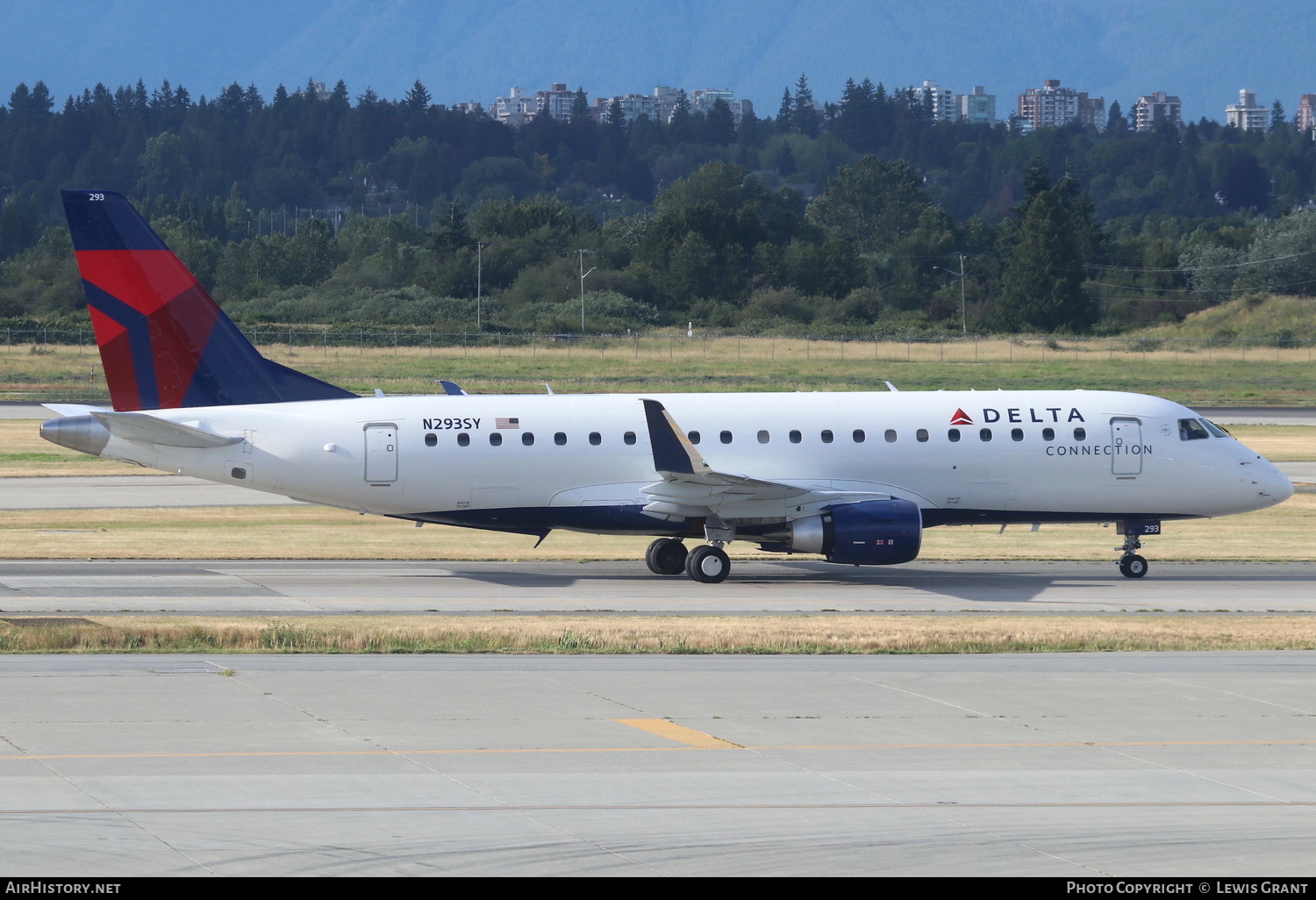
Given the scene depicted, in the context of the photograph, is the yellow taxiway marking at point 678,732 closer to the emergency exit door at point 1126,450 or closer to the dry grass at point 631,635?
the dry grass at point 631,635

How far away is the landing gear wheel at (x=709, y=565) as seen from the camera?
100ft

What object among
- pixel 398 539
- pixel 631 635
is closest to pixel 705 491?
pixel 631 635

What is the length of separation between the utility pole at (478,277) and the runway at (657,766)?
103537 mm

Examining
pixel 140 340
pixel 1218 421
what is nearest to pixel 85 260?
pixel 140 340

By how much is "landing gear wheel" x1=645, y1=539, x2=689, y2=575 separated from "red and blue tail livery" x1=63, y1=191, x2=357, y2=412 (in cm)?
830

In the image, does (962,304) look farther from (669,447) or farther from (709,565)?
(669,447)

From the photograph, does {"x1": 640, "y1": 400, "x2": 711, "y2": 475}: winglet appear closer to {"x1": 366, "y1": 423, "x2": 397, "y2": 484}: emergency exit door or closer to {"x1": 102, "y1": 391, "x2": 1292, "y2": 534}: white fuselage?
{"x1": 102, "y1": 391, "x2": 1292, "y2": 534}: white fuselage

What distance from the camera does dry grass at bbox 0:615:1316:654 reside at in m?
21.8

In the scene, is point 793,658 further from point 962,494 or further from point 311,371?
point 311,371

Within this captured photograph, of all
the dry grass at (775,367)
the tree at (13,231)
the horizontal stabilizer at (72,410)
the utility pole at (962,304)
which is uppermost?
the tree at (13,231)

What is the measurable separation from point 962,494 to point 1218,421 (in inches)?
1568

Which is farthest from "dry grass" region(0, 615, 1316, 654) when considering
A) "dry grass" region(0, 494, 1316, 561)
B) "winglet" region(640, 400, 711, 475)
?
"dry grass" region(0, 494, 1316, 561)

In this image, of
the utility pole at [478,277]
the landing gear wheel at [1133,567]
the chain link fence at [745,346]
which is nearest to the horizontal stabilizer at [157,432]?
the landing gear wheel at [1133,567]

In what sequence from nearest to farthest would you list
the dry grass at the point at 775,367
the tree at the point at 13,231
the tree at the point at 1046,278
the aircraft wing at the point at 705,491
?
the aircraft wing at the point at 705,491, the dry grass at the point at 775,367, the tree at the point at 1046,278, the tree at the point at 13,231
